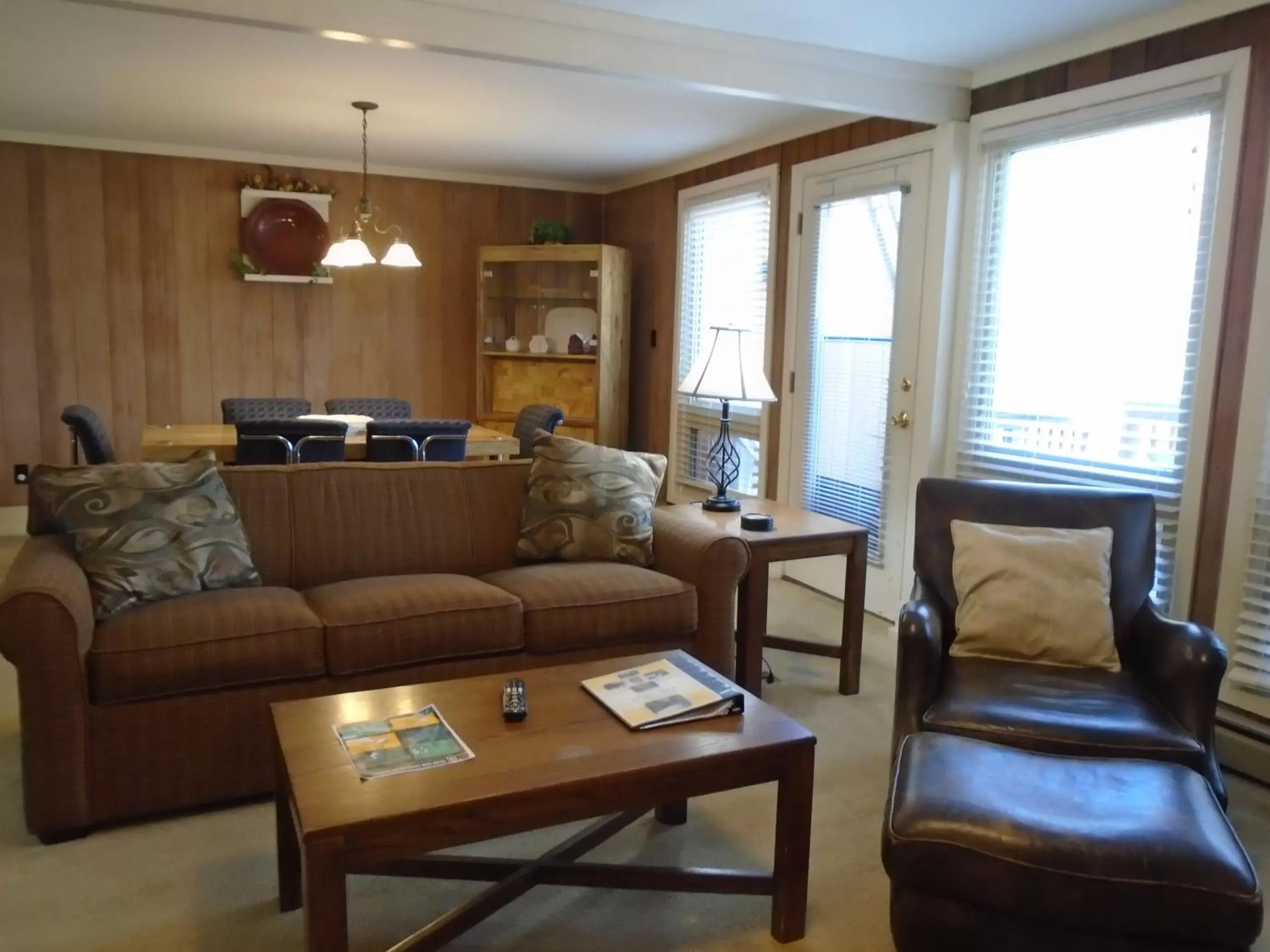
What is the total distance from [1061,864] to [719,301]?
4214 millimetres

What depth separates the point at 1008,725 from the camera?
7.38ft

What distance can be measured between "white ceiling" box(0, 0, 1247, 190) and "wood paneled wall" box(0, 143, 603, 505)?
A: 32cm

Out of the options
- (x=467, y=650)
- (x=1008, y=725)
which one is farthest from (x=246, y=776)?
(x=1008, y=725)

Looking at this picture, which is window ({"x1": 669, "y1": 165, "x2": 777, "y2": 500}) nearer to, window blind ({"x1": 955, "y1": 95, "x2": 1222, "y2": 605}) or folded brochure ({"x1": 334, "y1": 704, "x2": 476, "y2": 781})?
window blind ({"x1": 955, "y1": 95, "x2": 1222, "y2": 605})

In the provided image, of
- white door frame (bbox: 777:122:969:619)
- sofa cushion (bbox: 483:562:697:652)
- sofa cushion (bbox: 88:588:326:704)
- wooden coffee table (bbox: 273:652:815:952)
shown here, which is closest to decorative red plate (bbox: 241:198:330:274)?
white door frame (bbox: 777:122:969:619)

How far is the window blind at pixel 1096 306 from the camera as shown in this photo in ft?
10.0

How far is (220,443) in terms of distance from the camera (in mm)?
4230

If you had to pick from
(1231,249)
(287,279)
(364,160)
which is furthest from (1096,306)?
(287,279)

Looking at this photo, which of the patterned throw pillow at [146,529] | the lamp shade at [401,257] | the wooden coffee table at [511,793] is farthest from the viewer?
the lamp shade at [401,257]

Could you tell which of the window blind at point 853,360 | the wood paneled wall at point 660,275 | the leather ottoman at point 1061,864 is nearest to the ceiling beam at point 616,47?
the window blind at point 853,360

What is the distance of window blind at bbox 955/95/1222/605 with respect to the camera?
121 inches

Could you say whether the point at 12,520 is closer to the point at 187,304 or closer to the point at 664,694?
the point at 187,304

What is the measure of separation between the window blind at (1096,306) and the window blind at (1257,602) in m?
0.24

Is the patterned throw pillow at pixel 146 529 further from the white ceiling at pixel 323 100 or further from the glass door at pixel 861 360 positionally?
the glass door at pixel 861 360
